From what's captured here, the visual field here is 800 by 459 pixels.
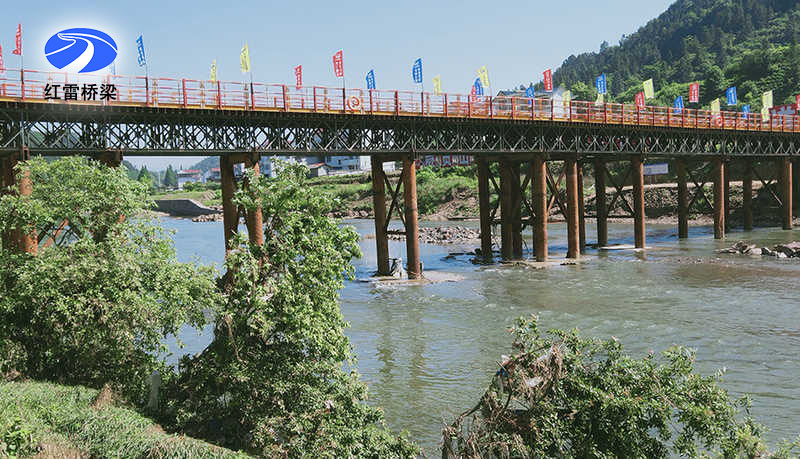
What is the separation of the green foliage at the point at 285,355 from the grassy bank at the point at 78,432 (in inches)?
41.6

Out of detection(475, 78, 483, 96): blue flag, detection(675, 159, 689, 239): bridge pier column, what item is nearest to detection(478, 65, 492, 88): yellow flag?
detection(475, 78, 483, 96): blue flag

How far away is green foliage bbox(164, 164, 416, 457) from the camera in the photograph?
13.9 m

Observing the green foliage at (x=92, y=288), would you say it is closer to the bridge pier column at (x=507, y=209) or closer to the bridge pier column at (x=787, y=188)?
the bridge pier column at (x=507, y=209)

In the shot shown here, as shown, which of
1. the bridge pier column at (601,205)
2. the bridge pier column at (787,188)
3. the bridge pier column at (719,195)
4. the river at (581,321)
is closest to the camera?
the river at (581,321)

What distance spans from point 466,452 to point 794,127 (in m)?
64.4

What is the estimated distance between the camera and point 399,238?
76.2 metres

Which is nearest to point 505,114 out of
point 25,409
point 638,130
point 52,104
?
point 638,130

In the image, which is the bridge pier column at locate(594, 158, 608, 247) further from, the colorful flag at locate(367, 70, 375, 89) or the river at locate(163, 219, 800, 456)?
the colorful flag at locate(367, 70, 375, 89)

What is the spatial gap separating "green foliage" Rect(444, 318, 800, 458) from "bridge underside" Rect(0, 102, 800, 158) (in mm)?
23709

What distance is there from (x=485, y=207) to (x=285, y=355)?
3380 cm

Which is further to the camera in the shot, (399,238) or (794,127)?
(399,238)

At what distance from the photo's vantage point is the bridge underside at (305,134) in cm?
2902

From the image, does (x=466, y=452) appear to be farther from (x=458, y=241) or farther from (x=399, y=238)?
(x=399, y=238)

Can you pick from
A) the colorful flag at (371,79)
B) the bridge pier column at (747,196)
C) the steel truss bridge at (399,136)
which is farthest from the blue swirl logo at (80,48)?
the bridge pier column at (747,196)
